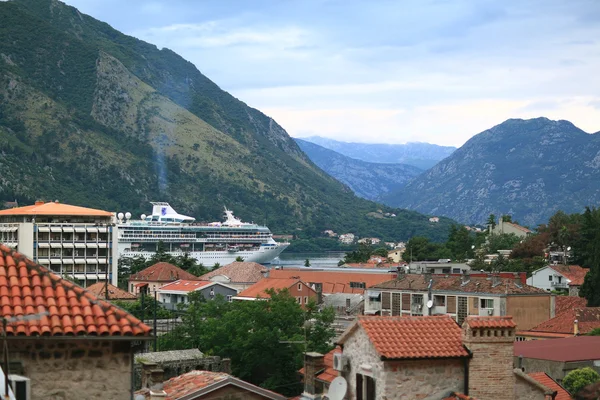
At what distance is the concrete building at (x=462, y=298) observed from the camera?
4578 cm

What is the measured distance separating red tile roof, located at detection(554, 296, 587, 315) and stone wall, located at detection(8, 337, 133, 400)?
4082 centimetres

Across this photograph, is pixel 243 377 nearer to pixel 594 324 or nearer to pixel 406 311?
pixel 594 324

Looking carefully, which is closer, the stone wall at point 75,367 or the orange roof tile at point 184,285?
the stone wall at point 75,367

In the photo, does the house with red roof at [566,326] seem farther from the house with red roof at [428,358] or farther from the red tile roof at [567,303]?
the house with red roof at [428,358]

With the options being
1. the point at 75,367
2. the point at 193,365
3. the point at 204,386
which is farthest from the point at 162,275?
the point at 75,367

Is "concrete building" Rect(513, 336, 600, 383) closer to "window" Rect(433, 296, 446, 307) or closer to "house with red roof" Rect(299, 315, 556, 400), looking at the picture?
"house with red roof" Rect(299, 315, 556, 400)

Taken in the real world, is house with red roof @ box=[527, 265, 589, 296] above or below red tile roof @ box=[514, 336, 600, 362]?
below

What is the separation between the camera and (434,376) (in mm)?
12414

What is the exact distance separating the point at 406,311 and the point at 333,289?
84.9ft

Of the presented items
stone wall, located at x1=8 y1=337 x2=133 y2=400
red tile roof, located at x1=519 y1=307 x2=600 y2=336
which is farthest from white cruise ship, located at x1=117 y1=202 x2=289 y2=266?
stone wall, located at x1=8 y1=337 x2=133 y2=400

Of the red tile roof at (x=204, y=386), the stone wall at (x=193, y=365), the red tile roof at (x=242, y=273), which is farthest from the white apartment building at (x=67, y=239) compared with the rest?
the red tile roof at (x=204, y=386)

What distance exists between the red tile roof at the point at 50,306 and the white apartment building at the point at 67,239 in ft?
258

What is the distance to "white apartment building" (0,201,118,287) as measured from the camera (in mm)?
87188

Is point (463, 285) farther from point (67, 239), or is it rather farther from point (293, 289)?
point (67, 239)
